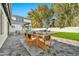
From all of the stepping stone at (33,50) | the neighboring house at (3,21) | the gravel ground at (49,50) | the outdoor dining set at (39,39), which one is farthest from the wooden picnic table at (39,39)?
the neighboring house at (3,21)

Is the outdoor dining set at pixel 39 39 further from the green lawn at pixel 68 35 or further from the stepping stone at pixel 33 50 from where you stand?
the green lawn at pixel 68 35

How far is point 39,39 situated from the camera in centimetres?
436

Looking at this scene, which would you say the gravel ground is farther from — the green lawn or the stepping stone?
the green lawn

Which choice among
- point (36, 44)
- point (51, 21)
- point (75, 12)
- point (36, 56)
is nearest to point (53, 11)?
point (51, 21)

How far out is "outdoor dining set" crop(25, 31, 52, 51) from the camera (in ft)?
14.2

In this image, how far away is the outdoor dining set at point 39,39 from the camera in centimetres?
432

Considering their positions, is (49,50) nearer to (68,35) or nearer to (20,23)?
(68,35)

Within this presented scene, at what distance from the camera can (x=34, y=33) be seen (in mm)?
4418

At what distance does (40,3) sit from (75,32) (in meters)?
1.13

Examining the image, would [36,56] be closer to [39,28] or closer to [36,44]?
[36,44]

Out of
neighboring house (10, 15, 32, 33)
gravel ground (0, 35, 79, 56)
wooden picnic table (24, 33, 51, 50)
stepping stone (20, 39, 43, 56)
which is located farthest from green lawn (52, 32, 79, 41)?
neighboring house (10, 15, 32, 33)

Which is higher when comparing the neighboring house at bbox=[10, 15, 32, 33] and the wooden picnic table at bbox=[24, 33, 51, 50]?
the neighboring house at bbox=[10, 15, 32, 33]

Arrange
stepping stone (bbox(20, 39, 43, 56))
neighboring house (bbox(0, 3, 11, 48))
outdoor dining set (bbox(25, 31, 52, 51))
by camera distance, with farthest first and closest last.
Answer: neighboring house (bbox(0, 3, 11, 48)) → outdoor dining set (bbox(25, 31, 52, 51)) → stepping stone (bbox(20, 39, 43, 56))

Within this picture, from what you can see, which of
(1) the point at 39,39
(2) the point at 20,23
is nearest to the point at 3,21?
(2) the point at 20,23
